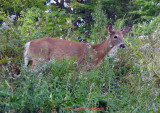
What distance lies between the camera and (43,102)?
315 cm

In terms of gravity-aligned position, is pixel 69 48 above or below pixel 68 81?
above

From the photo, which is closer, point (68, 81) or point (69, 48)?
point (68, 81)

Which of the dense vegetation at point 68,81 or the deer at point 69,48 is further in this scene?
the deer at point 69,48

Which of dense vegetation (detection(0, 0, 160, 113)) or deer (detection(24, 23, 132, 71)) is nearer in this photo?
dense vegetation (detection(0, 0, 160, 113))

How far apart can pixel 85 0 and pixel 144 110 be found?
20.5 metres

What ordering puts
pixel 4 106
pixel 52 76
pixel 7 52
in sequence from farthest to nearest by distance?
pixel 7 52, pixel 52 76, pixel 4 106

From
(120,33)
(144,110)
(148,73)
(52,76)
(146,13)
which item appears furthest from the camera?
(146,13)

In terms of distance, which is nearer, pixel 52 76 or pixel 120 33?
pixel 52 76

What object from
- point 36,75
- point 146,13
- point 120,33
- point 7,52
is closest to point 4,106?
point 36,75

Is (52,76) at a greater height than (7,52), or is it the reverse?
(7,52)

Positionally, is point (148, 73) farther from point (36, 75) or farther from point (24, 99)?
point (24, 99)

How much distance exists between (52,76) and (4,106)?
45.2 inches

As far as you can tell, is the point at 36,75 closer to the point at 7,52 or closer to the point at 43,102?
the point at 43,102

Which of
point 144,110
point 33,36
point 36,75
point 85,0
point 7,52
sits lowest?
point 144,110
